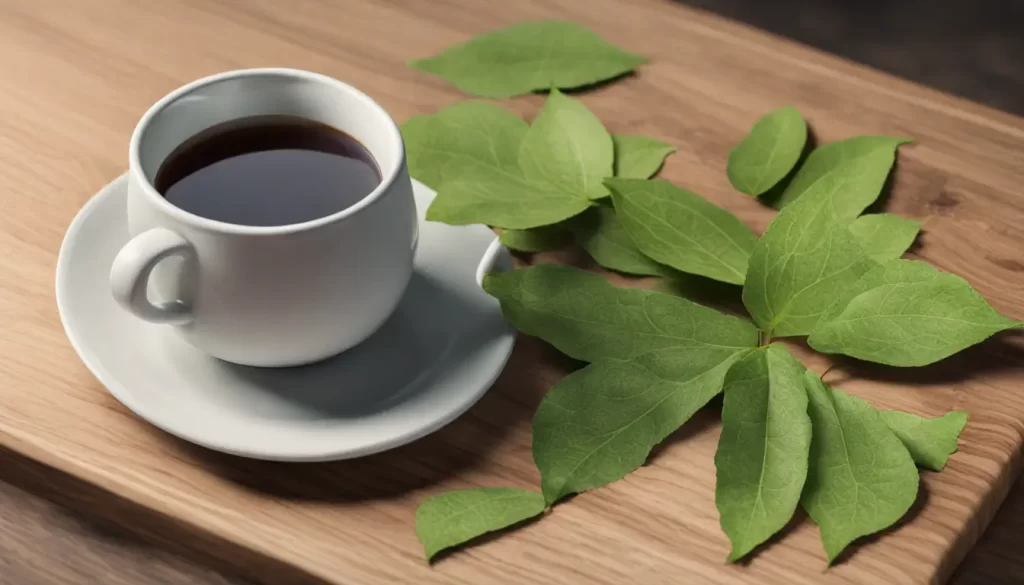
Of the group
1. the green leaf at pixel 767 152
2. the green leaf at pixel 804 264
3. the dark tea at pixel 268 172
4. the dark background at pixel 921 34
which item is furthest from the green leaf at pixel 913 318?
the dark background at pixel 921 34

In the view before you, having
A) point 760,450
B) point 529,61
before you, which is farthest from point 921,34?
point 760,450

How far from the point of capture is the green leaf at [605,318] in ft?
1.72

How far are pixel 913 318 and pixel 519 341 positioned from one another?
177mm

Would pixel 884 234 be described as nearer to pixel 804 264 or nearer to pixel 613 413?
pixel 804 264

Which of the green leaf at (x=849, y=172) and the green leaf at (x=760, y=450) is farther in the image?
the green leaf at (x=849, y=172)

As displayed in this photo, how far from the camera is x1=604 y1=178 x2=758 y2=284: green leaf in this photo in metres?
0.57

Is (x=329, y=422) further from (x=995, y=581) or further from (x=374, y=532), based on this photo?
(x=995, y=581)

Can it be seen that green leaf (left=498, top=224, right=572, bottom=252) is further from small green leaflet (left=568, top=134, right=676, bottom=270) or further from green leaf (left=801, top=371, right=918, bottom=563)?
green leaf (left=801, top=371, right=918, bottom=563)

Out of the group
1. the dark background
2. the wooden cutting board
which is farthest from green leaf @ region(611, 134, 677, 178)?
the dark background

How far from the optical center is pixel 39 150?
635 mm

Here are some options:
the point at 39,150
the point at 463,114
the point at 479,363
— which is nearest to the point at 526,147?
the point at 463,114

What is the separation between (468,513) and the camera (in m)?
0.48

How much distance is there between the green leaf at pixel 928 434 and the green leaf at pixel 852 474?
0.01 meters

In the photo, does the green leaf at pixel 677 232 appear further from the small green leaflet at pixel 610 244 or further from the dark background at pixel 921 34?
the dark background at pixel 921 34
